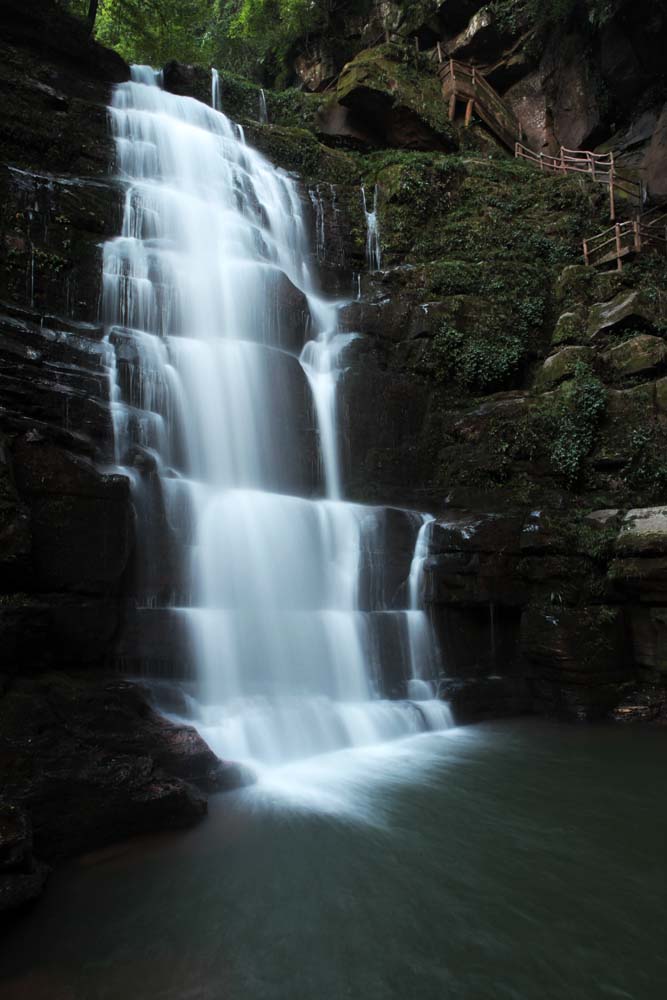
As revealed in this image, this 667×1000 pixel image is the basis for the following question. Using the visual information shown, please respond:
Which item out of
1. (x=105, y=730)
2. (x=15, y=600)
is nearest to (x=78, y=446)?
(x=15, y=600)

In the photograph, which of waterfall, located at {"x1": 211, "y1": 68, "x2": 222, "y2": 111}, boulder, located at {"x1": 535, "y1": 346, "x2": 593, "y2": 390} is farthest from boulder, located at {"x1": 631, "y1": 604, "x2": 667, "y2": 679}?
waterfall, located at {"x1": 211, "y1": 68, "x2": 222, "y2": 111}

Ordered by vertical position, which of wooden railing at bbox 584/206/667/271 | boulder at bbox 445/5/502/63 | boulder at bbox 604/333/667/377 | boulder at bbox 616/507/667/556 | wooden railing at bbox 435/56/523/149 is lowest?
boulder at bbox 616/507/667/556

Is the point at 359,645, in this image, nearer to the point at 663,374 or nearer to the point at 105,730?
the point at 105,730

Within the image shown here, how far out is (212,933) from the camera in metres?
3.66

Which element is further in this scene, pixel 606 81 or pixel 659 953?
pixel 606 81

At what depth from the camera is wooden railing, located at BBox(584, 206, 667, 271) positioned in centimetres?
1438

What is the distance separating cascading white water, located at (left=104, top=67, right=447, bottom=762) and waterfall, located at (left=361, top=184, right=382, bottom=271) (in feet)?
→ 5.84

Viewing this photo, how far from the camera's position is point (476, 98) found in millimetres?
21469

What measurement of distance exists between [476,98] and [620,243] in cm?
1057

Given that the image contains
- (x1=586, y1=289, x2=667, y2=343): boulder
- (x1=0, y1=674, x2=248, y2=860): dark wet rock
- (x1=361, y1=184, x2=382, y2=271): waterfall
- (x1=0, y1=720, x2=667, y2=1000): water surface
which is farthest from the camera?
(x1=361, y1=184, x2=382, y2=271): waterfall

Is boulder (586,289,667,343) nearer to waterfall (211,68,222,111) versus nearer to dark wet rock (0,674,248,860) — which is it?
dark wet rock (0,674,248,860)

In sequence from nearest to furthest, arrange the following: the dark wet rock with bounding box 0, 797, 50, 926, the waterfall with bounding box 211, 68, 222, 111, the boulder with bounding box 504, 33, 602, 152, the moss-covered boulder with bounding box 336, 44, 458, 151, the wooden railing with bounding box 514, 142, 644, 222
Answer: the dark wet rock with bounding box 0, 797, 50, 926 → the waterfall with bounding box 211, 68, 222, 111 → the moss-covered boulder with bounding box 336, 44, 458, 151 → the wooden railing with bounding box 514, 142, 644, 222 → the boulder with bounding box 504, 33, 602, 152

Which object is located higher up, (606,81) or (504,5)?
(504,5)

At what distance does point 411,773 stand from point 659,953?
9.98 ft
